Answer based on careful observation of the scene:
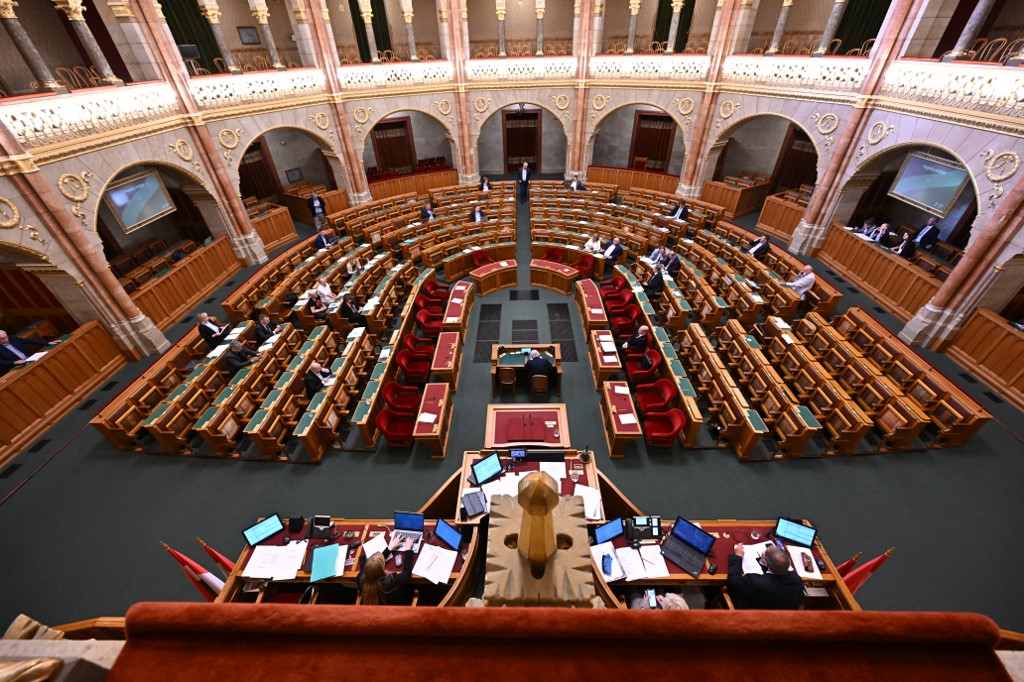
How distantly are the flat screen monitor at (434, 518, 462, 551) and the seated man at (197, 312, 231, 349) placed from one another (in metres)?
8.03

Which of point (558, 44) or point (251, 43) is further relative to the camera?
point (558, 44)

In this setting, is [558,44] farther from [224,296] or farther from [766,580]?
[766,580]

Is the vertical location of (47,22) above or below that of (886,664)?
above

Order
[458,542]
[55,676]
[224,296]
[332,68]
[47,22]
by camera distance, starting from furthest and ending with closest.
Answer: [332,68] → [224,296] → [47,22] → [458,542] → [55,676]

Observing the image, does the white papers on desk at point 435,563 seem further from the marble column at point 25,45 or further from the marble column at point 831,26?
the marble column at point 831,26

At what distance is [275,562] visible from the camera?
5.84 metres

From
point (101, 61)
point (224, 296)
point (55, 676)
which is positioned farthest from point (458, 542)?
point (101, 61)

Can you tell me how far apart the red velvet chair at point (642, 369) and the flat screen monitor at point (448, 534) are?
17.4 ft

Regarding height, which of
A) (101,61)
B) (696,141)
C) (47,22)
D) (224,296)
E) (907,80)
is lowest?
(224,296)

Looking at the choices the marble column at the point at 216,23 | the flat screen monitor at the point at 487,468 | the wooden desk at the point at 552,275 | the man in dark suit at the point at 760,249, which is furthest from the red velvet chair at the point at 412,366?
the marble column at the point at 216,23

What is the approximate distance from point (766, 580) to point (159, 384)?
11711mm

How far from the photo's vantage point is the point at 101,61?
11.3 meters

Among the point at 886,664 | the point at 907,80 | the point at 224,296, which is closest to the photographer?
the point at 886,664

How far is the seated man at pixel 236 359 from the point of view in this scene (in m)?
9.83
